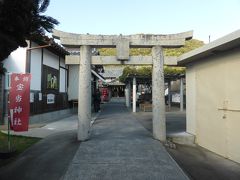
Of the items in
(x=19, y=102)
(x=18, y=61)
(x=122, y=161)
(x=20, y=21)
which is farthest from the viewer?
(x=18, y=61)

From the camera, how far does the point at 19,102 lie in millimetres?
9953

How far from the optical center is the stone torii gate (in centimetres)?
1195

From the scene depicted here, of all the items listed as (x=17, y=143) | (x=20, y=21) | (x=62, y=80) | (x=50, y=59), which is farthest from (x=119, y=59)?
(x=62, y=80)

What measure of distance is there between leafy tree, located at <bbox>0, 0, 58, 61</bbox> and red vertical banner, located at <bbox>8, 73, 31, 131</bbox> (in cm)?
445

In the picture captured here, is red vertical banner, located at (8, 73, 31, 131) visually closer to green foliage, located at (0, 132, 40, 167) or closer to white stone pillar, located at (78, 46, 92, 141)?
green foliage, located at (0, 132, 40, 167)

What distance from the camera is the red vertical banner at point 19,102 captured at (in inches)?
390

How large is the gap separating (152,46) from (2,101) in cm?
731

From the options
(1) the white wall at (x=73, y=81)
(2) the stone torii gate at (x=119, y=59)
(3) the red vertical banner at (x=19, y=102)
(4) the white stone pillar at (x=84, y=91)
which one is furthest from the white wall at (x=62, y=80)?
(3) the red vertical banner at (x=19, y=102)

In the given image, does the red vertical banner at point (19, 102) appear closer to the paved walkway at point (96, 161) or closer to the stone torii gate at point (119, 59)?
the paved walkway at point (96, 161)

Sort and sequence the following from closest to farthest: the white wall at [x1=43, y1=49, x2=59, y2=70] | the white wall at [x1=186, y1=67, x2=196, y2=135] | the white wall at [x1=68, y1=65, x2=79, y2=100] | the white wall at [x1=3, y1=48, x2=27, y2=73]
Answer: the white wall at [x1=186, y1=67, x2=196, y2=135] < the white wall at [x1=3, y1=48, x2=27, y2=73] < the white wall at [x1=43, y1=49, x2=59, y2=70] < the white wall at [x1=68, y1=65, x2=79, y2=100]

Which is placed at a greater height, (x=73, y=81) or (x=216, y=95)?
(x=73, y=81)

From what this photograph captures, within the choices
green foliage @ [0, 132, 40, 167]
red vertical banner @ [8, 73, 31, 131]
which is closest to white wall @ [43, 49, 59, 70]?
green foliage @ [0, 132, 40, 167]

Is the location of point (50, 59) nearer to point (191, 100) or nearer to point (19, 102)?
point (191, 100)

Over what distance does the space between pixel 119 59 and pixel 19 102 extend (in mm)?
3982
